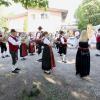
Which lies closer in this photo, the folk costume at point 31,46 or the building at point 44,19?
the folk costume at point 31,46

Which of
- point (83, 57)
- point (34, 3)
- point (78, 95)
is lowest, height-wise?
point (78, 95)

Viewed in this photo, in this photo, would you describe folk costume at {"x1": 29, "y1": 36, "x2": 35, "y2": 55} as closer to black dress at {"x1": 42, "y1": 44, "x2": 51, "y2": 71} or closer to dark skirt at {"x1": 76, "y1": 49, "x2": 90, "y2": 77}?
black dress at {"x1": 42, "y1": 44, "x2": 51, "y2": 71}

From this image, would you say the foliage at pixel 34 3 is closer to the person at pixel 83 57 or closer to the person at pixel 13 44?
the person at pixel 13 44

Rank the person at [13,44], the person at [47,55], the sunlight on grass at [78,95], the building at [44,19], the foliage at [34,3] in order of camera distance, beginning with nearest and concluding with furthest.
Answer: the sunlight on grass at [78,95] → the foliage at [34,3] → the person at [13,44] → the person at [47,55] → the building at [44,19]

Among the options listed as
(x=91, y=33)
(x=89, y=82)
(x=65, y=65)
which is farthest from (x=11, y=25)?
(x=89, y=82)

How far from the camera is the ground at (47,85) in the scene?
9.98 m

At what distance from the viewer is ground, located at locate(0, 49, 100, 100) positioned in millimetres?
9977

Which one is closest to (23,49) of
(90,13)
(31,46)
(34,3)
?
(31,46)

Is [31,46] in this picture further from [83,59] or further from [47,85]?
[47,85]

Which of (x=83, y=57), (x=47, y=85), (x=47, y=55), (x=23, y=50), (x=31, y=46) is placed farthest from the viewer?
(x=31, y=46)

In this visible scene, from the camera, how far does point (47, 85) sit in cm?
1098

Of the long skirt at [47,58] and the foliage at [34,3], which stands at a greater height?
the foliage at [34,3]

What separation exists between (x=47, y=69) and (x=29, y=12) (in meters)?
34.6

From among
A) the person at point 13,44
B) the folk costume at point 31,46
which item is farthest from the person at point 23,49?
the person at point 13,44
